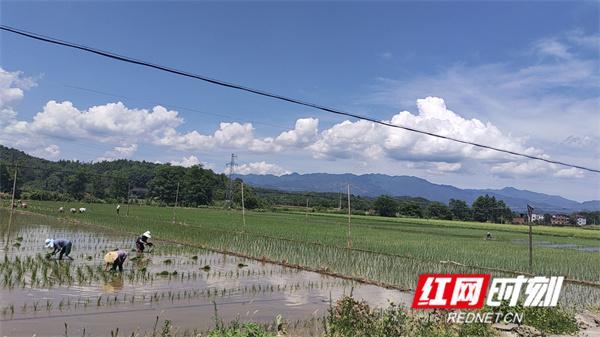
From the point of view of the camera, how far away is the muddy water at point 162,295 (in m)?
7.59

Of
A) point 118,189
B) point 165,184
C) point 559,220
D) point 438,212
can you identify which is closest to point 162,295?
point 118,189

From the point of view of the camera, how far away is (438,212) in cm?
8012

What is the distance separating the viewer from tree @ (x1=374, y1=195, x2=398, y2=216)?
78.4 meters

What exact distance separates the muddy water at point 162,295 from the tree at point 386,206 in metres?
64.6

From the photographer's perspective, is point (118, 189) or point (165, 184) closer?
point (118, 189)

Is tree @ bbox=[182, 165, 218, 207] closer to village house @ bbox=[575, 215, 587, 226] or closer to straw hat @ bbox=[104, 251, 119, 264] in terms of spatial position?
village house @ bbox=[575, 215, 587, 226]

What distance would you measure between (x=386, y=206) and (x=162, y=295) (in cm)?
7136

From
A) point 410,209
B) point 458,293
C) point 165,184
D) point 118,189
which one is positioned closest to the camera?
point 458,293

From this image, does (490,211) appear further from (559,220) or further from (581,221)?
(581,221)

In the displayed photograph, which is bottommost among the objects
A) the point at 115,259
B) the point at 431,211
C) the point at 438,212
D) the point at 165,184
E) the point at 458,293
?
the point at 115,259

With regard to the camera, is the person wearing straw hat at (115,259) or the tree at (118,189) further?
the tree at (118,189)

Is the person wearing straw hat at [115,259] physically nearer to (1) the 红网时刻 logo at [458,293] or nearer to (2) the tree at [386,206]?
(1) the 红网时刻 logo at [458,293]

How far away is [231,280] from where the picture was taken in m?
12.3

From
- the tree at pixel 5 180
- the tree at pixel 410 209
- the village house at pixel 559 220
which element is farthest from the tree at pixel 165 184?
the village house at pixel 559 220
